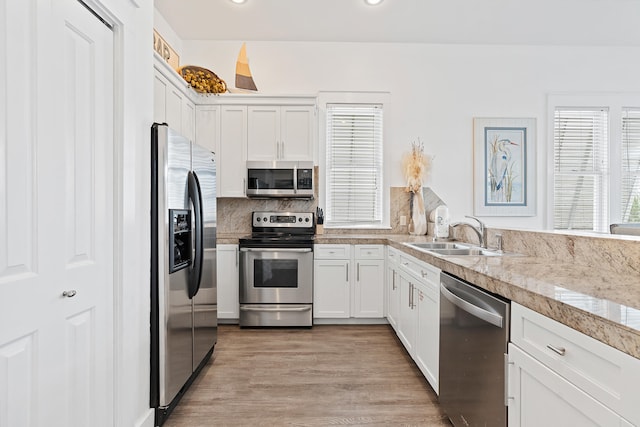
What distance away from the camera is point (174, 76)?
3.10 meters

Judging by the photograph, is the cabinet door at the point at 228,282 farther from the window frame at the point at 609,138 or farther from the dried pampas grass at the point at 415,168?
the window frame at the point at 609,138

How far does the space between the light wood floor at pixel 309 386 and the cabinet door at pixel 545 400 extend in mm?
881

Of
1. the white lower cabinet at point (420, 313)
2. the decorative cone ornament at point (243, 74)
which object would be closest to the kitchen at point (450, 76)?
the decorative cone ornament at point (243, 74)

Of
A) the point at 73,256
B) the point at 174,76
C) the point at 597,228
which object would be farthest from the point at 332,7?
the point at 597,228

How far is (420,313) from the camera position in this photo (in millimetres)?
2438

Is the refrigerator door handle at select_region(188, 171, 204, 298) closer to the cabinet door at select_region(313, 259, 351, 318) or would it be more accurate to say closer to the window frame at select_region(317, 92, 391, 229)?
the cabinet door at select_region(313, 259, 351, 318)

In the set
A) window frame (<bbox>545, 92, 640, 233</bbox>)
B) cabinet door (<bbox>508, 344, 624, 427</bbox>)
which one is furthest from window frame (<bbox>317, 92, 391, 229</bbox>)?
cabinet door (<bbox>508, 344, 624, 427</bbox>)

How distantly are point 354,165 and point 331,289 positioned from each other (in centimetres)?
145

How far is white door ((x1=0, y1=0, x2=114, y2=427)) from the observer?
1112mm

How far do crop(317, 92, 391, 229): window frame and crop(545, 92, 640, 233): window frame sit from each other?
1881 millimetres

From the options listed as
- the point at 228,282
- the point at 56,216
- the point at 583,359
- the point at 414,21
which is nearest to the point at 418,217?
the point at 414,21

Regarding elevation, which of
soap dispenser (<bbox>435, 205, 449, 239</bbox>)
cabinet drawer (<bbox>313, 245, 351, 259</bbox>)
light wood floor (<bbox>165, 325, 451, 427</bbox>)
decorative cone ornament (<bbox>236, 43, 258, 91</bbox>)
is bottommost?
light wood floor (<bbox>165, 325, 451, 427</bbox>)

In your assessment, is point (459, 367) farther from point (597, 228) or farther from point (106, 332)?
point (597, 228)

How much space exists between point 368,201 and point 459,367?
259 centimetres
